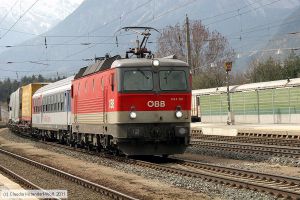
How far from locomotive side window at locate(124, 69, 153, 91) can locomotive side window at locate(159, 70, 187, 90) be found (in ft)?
1.18

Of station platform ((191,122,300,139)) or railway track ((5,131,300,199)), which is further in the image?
station platform ((191,122,300,139))

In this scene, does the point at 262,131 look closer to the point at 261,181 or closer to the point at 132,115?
the point at 132,115

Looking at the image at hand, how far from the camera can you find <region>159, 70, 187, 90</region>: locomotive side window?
1642cm

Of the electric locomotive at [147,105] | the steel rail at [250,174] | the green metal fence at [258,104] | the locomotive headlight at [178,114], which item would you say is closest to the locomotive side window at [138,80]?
the electric locomotive at [147,105]

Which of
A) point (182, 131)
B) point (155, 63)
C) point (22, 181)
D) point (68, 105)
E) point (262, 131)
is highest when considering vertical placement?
point (155, 63)

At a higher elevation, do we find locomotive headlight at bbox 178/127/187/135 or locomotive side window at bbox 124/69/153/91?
locomotive side window at bbox 124/69/153/91

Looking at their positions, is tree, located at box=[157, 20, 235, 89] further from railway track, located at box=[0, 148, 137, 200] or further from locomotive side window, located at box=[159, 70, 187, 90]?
railway track, located at box=[0, 148, 137, 200]

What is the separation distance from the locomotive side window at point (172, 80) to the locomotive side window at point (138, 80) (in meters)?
0.36

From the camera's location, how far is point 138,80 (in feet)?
53.2

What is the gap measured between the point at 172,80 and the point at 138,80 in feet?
3.56

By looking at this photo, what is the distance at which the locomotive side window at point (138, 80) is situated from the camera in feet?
52.7

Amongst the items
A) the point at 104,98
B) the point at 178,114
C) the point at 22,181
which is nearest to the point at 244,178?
the point at 178,114

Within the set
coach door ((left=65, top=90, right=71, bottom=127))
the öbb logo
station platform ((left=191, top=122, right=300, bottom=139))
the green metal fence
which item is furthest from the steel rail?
the green metal fence

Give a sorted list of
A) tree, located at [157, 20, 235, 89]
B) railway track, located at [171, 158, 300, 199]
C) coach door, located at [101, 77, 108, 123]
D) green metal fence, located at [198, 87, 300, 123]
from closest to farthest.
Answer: railway track, located at [171, 158, 300, 199]
coach door, located at [101, 77, 108, 123]
green metal fence, located at [198, 87, 300, 123]
tree, located at [157, 20, 235, 89]
